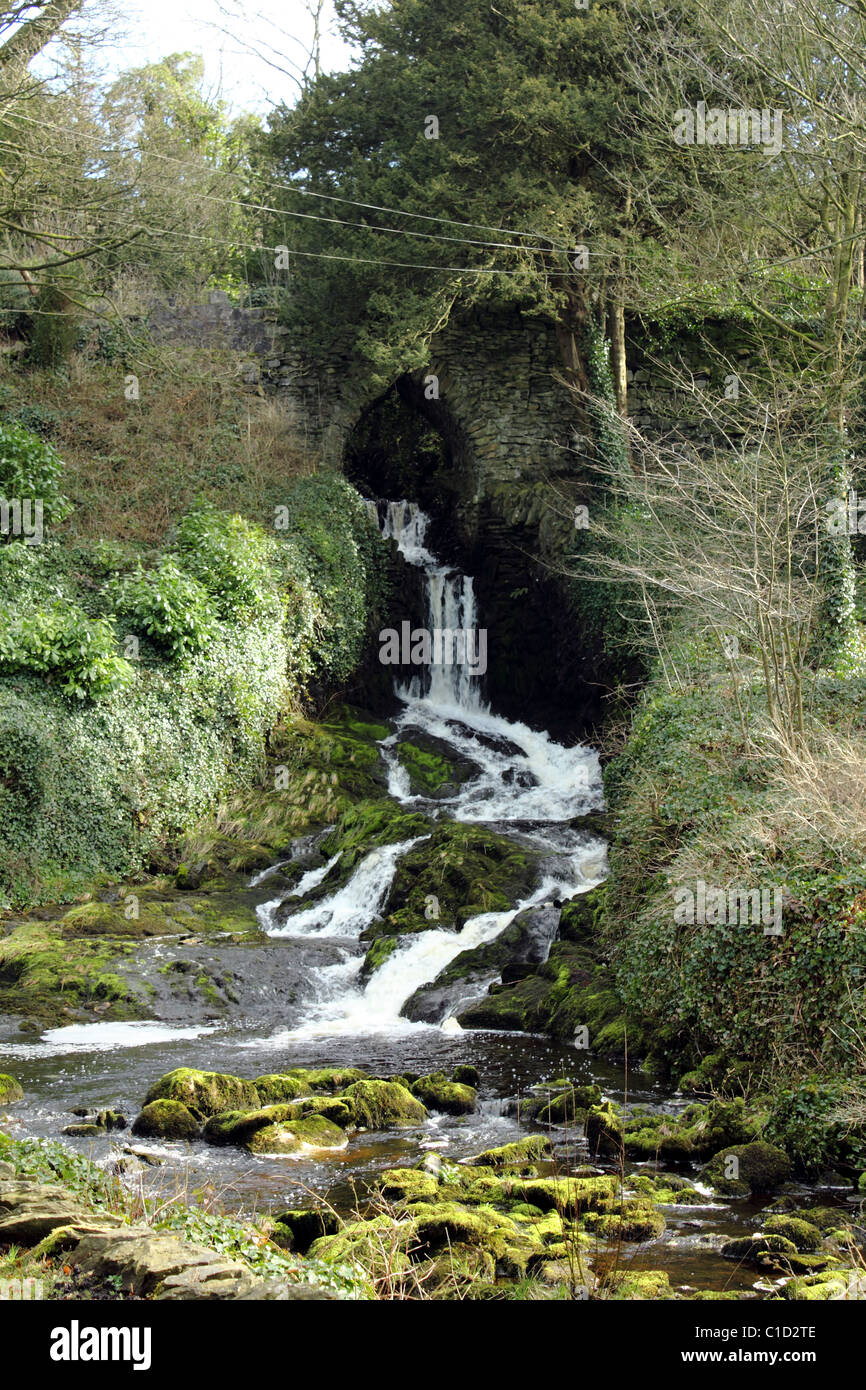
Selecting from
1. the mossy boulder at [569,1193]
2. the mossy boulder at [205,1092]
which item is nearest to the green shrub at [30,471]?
the mossy boulder at [205,1092]

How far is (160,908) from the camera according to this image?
15594mm

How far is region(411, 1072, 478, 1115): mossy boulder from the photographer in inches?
380

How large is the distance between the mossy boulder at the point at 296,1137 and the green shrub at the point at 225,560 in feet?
36.8

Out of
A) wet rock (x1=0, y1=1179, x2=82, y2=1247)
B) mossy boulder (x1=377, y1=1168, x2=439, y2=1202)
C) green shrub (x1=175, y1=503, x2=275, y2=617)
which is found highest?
green shrub (x1=175, y1=503, x2=275, y2=617)

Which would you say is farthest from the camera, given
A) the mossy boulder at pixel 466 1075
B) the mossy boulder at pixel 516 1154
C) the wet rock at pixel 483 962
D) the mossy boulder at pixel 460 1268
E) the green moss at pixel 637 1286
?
A: the wet rock at pixel 483 962

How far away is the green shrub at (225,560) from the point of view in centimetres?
1934

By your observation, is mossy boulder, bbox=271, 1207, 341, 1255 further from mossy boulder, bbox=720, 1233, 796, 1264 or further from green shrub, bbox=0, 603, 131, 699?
green shrub, bbox=0, 603, 131, 699

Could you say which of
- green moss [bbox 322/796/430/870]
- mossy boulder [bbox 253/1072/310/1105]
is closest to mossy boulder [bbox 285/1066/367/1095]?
mossy boulder [bbox 253/1072/310/1105]

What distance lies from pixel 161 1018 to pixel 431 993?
2948 mm

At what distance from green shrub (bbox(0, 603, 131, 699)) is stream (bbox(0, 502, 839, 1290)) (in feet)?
12.1

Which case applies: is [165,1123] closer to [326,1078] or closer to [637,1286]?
[326,1078]

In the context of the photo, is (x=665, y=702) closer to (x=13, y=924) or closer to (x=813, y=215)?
(x=13, y=924)

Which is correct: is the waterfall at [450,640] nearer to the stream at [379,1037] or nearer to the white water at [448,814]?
the white water at [448,814]

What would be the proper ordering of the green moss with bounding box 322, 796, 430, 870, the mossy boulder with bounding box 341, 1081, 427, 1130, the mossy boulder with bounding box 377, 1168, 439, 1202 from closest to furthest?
the mossy boulder with bounding box 377, 1168, 439, 1202, the mossy boulder with bounding box 341, 1081, 427, 1130, the green moss with bounding box 322, 796, 430, 870
